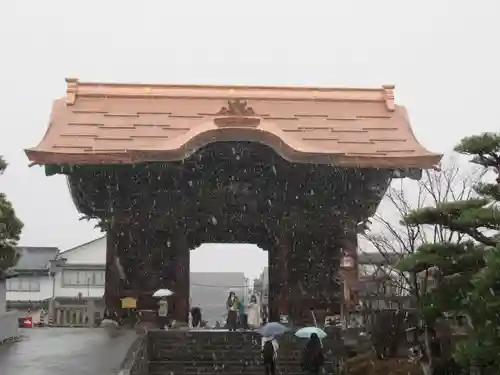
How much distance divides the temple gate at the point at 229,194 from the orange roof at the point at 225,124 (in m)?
0.06

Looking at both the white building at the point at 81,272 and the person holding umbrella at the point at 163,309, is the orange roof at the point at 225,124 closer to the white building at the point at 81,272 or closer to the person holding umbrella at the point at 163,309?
the person holding umbrella at the point at 163,309

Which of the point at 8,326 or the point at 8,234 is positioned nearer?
the point at 8,234

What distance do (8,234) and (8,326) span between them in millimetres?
3219

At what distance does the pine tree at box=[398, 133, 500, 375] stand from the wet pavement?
5.26 metres

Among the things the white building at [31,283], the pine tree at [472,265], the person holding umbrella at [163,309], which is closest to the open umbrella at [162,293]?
the person holding umbrella at [163,309]

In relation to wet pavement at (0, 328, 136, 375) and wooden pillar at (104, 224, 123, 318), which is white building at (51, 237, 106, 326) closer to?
wooden pillar at (104, 224, 123, 318)

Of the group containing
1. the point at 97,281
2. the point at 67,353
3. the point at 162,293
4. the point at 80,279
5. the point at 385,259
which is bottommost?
the point at 67,353

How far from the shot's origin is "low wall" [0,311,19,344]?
16.5 m

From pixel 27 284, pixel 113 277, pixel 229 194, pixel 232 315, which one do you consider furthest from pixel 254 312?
pixel 27 284

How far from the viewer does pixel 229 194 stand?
61.6 ft

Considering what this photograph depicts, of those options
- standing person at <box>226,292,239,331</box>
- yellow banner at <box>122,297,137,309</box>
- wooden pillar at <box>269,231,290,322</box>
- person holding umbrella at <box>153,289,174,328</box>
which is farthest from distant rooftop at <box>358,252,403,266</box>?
yellow banner at <box>122,297,137,309</box>

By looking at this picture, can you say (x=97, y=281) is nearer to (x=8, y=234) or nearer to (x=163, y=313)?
(x=163, y=313)

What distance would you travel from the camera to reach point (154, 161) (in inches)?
685

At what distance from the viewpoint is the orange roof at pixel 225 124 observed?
56.5 ft
